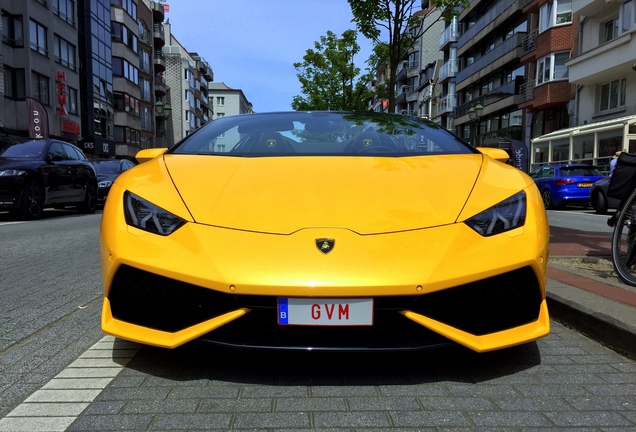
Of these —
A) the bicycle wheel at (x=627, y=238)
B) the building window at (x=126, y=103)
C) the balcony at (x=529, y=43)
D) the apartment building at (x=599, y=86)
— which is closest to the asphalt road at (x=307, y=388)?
the bicycle wheel at (x=627, y=238)

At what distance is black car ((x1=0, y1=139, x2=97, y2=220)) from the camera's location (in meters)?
9.56

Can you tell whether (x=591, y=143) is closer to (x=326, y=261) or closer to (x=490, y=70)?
(x=326, y=261)

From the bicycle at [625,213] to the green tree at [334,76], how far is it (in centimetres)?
2743

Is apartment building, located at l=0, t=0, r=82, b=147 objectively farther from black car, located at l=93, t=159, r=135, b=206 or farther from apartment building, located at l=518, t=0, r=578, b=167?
apartment building, located at l=518, t=0, r=578, b=167

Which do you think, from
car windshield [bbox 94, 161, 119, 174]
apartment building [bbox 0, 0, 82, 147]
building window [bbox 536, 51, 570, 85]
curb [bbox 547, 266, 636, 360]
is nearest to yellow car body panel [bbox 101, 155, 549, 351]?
curb [bbox 547, 266, 636, 360]

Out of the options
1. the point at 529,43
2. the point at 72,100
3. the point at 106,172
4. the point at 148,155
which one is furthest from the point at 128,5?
the point at 148,155

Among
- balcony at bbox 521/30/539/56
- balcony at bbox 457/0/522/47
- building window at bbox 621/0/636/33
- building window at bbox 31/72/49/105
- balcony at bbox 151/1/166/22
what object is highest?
balcony at bbox 151/1/166/22

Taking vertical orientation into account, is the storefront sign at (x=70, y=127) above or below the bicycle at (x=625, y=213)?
above

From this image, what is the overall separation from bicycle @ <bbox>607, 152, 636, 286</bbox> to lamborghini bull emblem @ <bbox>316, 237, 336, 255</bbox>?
270cm

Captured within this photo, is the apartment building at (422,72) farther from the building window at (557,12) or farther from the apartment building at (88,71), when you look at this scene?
the building window at (557,12)

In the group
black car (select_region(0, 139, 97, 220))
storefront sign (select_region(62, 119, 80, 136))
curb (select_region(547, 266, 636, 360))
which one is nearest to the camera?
curb (select_region(547, 266, 636, 360))

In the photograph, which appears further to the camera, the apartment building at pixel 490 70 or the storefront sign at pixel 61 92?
the apartment building at pixel 490 70

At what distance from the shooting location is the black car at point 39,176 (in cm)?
956

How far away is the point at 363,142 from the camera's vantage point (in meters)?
3.29
